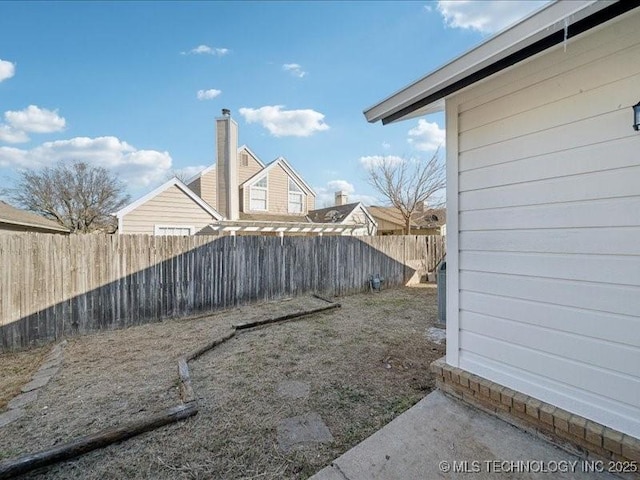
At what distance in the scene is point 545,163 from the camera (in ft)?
6.64

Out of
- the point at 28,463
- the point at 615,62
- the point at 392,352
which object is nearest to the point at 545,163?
the point at 615,62

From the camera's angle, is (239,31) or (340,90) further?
(340,90)

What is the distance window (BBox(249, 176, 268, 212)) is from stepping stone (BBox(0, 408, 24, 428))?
40.6 ft

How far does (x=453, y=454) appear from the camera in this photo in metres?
1.89

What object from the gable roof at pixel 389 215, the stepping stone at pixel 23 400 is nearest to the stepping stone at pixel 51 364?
the stepping stone at pixel 23 400

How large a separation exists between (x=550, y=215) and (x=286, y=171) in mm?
14790

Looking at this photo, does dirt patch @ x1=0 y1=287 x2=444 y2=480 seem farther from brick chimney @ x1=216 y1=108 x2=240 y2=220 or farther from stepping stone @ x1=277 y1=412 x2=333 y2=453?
brick chimney @ x1=216 y1=108 x2=240 y2=220

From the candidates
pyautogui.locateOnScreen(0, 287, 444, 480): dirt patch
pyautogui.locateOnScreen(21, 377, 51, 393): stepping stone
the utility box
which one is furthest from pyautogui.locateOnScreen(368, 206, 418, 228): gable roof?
pyautogui.locateOnScreen(21, 377, 51, 393): stepping stone

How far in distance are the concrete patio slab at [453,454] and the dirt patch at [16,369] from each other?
3497 millimetres

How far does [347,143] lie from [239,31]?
840cm

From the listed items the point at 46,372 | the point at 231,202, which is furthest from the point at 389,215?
the point at 46,372

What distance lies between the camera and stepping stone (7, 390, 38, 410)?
2795 millimetres

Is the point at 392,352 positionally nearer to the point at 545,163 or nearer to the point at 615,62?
the point at 545,163

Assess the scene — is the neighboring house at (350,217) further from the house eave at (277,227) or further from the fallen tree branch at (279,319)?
the fallen tree branch at (279,319)
